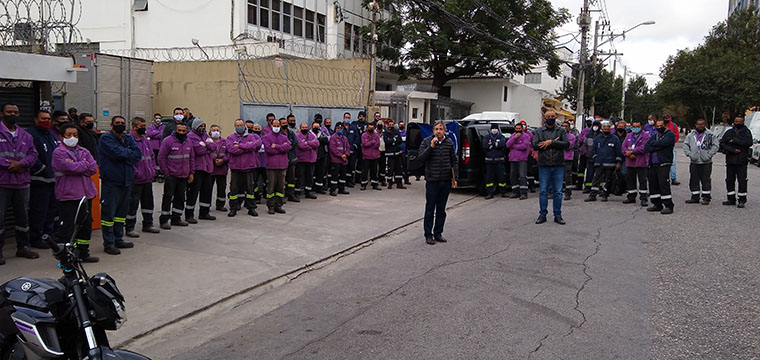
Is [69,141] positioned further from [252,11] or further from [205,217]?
[252,11]

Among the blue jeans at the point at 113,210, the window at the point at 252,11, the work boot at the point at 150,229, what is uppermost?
the window at the point at 252,11

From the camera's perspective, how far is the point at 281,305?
239 inches

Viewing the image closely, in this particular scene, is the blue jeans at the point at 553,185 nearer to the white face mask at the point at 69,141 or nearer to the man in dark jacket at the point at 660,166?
the man in dark jacket at the point at 660,166

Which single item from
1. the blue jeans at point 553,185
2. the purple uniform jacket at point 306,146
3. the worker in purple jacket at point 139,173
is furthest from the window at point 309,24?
the worker in purple jacket at point 139,173

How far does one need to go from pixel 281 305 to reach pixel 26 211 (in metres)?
3.81

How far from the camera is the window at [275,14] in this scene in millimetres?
25339

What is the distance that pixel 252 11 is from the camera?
78.9ft

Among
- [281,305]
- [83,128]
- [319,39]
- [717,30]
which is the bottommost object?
[281,305]

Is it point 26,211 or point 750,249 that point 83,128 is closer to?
point 26,211

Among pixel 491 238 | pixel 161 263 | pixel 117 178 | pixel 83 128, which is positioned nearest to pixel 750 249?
pixel 491 238

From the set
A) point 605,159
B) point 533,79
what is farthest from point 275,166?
point 533,79

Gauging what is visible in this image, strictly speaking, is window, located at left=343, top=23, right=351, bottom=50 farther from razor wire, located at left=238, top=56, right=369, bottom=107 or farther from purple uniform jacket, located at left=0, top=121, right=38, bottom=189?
purple uniform jacket, located at left=0, top=121, right=38, bottom=189

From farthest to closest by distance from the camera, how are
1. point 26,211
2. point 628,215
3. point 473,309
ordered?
1. point 628,215
2. point 26,211
3. point 473,309

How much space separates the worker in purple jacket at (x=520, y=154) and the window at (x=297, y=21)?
16.3 meters
